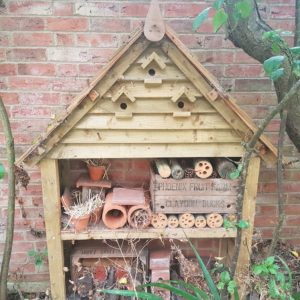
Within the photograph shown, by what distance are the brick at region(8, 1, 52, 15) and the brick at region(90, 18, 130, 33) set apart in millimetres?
247

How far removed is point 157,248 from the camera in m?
2.09

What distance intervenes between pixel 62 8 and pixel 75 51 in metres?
0.23

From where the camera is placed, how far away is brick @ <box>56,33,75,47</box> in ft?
5.97

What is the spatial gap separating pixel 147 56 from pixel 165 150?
0.42m

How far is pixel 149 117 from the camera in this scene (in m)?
1.49

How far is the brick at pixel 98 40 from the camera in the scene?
1.83 metres

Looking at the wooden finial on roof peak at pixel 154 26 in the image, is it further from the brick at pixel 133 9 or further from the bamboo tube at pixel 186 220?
the bamboo tube at pixel 186 220

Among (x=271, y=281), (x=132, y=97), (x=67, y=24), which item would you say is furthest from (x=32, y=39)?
(x=271, y=281)

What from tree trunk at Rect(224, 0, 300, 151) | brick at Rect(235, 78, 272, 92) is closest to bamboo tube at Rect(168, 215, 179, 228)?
tree trunk at Rect(224, 0, 300, 151)

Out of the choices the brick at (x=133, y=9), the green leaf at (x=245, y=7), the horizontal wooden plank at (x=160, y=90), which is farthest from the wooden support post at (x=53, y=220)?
the green leaf at (x=245, y=7)

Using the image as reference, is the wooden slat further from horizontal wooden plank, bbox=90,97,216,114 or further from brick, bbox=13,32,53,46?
brick, bbox=13,32,53,46

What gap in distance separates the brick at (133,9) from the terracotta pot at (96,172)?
84 cm

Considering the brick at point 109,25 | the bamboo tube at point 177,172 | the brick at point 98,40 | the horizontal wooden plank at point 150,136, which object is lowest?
the bamboo tube at point 177,172

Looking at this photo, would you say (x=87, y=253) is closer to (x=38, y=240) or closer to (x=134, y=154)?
(x=38, y=240)
